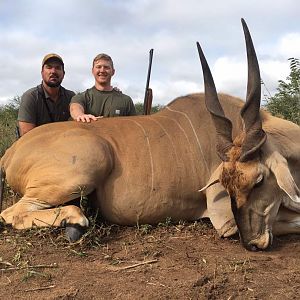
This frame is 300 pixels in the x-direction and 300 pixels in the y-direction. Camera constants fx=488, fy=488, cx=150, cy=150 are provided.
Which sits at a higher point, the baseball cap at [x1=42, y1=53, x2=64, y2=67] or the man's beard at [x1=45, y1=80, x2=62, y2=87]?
the baseball cap at [x1=42, y1=53, x2=64, y2=67]

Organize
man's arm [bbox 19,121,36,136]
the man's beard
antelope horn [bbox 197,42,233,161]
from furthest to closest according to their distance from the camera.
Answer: the man's beard < man's arm [bbox 19,121,36,136] < antelope horn [bbox 197,42,233,161]

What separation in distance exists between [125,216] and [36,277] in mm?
1100

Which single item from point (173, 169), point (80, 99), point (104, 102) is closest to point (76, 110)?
point (80, 99)

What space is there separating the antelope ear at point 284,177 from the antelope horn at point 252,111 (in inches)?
5.8

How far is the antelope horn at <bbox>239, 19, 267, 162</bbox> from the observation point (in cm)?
306

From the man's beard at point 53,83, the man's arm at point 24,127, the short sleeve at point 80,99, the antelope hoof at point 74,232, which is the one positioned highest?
the man's beard at point 53,83

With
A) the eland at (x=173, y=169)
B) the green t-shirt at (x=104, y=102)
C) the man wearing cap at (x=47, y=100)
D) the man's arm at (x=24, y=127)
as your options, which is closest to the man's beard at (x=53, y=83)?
the man wearing cap at (x=47, y=100)

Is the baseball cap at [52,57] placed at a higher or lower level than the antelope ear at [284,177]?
higher

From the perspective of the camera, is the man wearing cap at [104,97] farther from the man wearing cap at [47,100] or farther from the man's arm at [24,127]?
the man's arm at [24,127]

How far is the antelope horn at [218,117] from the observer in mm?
3279

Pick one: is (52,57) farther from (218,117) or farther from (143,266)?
(143,266)

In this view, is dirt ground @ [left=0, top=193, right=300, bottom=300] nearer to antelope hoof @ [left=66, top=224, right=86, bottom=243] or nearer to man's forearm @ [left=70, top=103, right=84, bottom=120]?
antelope hoof @ [left=66, top=224, right=86, bottom=243]

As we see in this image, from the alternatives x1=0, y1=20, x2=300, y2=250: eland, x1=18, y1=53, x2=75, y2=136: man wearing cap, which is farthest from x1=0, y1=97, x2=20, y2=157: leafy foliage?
x1=0, y1=20, x2=300, y2=250: eland

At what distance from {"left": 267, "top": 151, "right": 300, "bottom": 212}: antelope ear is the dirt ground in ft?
1.15
